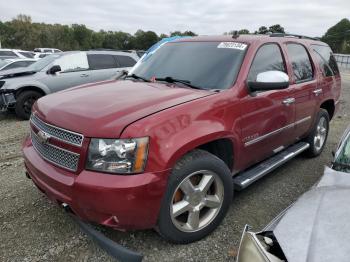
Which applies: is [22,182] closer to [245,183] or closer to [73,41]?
[245,183]

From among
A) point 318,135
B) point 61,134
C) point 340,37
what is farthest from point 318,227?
point 340,37

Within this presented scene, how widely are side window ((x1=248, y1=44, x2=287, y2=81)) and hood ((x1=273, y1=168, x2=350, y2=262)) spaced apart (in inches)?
68.5

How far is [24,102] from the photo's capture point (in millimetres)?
8125

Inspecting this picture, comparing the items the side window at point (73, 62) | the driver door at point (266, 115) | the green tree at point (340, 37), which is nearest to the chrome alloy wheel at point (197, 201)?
the driver door at point (266, 115)

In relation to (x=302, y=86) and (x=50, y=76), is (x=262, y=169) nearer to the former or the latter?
(x=302, y=86)

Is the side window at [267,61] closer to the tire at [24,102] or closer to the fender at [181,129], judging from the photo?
the fender at [181,129]

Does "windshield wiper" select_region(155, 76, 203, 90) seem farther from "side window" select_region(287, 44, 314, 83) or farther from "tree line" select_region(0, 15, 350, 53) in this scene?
"tree line" select_region(0, 15, 350, 53)

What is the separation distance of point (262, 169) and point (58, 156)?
7.06 ft

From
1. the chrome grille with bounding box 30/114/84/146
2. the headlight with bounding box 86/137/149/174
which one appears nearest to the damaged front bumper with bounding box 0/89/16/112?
the chrome grille with bounding box 30/114/84/146

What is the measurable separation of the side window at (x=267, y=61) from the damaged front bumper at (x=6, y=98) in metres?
6.26

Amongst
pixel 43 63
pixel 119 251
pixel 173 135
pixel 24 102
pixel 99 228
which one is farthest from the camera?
pixel 43 63

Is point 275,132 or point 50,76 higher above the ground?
point 50,76

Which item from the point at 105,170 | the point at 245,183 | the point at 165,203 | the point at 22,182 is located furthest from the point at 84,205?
the point at 22,182

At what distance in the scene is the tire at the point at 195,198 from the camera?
107 inches
